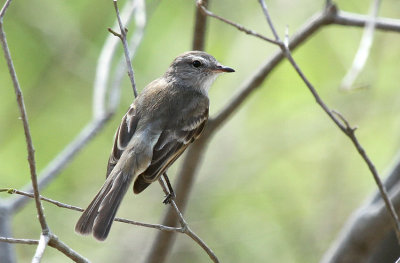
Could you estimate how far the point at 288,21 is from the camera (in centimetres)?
766

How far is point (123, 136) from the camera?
183 inches

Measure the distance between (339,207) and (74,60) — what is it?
3.49m

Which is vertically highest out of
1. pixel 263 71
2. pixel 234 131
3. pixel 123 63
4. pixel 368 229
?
pixel 123 63

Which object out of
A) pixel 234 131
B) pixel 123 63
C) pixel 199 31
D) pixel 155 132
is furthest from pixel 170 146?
pixel 234 131

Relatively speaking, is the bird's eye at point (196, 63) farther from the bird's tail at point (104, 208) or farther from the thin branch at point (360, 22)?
the bird's tail at point (104, 208)

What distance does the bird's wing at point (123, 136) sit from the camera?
4.47m

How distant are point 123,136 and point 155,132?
233mm

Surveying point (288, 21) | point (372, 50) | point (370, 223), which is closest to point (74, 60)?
point (288, 21)

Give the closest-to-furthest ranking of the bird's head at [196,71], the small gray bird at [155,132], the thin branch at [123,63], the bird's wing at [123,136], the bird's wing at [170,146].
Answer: the small gray bird at [155,132]
the bird's wing at [170,146]
the bird's wing at [123,136]
the thin branch at [123,63]
the bird's head at [196,71]

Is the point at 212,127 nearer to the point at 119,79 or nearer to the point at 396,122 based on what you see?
the point at 119,79

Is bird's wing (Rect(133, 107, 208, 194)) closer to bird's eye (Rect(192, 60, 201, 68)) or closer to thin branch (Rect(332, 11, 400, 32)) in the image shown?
bird's eye (Rect(192, 60, 201, 68))

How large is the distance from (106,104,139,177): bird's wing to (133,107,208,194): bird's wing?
0.23 m

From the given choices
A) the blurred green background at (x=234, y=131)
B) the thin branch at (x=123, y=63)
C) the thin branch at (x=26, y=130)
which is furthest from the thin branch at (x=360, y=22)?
the thin branch at (x=26, y=130)

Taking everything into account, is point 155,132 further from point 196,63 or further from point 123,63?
point 196,63
